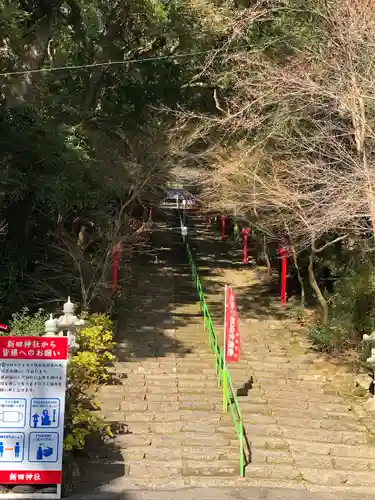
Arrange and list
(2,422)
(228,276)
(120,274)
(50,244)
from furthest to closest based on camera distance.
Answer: (228,276) < (120,274) < (50,244) < (2,422)

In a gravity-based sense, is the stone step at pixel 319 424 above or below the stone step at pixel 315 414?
below

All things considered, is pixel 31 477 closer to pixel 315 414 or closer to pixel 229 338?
pixel 229 338

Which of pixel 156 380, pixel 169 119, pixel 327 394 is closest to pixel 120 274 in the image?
pixel 169 119

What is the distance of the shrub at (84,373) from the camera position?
8195mm

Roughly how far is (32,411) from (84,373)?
9.11ft

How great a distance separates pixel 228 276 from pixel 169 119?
24.1ft

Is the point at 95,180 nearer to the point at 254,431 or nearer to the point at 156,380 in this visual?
the point at 156,380

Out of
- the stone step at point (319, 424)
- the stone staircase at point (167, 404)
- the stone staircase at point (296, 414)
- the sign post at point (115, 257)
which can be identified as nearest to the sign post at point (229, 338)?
the stone staircase at point (167, 404)

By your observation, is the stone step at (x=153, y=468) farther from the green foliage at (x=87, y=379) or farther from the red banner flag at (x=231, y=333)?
the red banner flag at (x=231, y=333)

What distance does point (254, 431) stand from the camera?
10125 mm

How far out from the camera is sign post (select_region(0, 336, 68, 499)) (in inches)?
286

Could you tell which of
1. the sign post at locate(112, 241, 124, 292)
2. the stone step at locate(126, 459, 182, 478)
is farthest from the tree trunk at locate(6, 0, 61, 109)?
the stone step at locate(126, 459, 182, 478)

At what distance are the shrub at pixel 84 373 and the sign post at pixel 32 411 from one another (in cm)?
60

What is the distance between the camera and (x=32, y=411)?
24.1 ft
